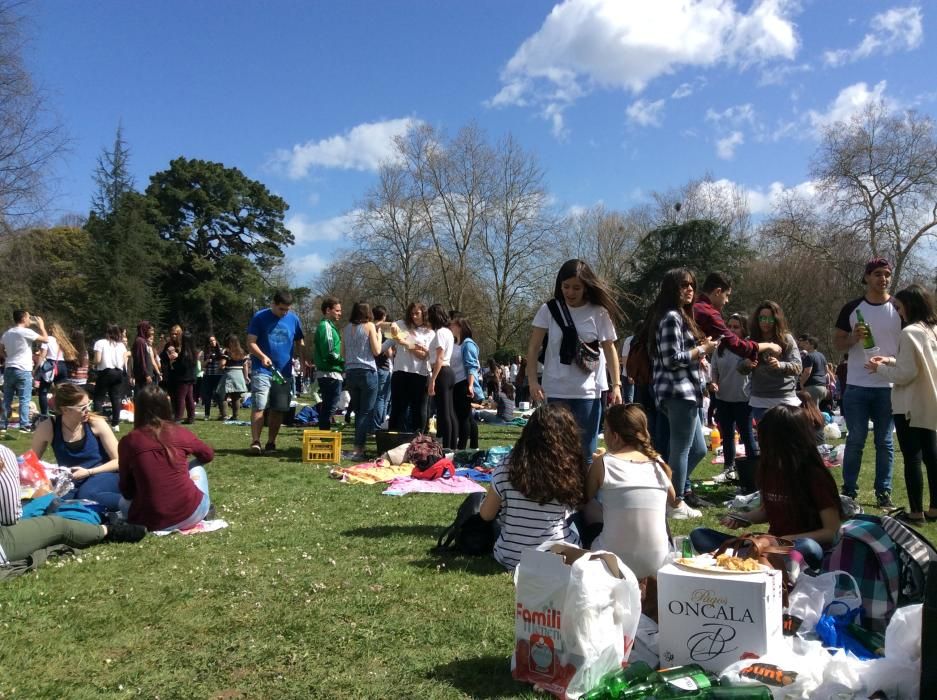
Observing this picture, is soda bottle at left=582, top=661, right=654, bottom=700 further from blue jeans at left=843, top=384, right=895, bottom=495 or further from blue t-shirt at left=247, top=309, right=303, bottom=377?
blue t-shirt at left=247, top=309, right=303, bottom=377

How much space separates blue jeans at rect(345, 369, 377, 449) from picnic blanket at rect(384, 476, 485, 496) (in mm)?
1941

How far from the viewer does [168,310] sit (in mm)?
40844

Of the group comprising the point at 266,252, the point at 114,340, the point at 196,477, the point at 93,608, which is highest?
the point at 266,252

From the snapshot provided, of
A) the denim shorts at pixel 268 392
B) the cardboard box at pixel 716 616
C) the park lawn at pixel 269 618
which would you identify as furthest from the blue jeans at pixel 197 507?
the cardboard box at pixel 716 616

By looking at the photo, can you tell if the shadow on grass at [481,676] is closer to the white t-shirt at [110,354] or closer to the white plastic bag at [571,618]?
the white plastic bag at [571,618]

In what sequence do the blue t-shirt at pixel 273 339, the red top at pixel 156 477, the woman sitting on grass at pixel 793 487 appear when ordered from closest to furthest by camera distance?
the woman sitting on grass at pixel 793 487
the red top at pixel 156 477
the blue t-shirt at pixel 273 339

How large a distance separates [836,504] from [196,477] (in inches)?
→ 170

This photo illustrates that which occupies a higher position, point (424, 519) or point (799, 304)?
point (799, 304)

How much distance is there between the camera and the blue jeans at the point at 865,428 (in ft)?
19.2

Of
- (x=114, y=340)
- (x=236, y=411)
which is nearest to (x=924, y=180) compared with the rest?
(x=236, y=411)

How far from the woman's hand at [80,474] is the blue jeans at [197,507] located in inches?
14.9

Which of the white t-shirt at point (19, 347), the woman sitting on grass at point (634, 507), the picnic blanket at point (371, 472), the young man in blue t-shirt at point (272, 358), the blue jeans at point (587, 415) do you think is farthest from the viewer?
the white t-shirt at point (19, 347)

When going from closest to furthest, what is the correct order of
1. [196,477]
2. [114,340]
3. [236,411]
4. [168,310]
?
1. [196,477]
2. [114,340]
3. [236,411]
4. [168,310]

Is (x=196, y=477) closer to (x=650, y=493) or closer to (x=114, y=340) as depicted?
(x=650, y=493)
